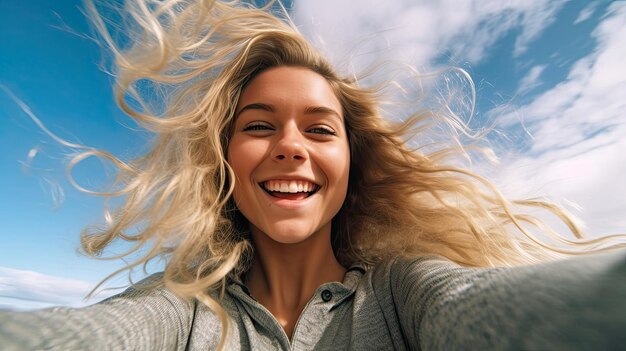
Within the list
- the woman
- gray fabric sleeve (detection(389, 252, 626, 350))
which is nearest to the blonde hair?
the woman

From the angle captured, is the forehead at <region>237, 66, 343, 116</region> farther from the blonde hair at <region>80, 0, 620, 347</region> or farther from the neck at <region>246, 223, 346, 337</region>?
the neck at <region>246, 223, 346, 337</region>

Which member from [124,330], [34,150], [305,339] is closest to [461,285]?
[305,339]

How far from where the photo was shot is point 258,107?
2.03 m

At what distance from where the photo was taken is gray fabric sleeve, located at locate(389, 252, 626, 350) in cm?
54

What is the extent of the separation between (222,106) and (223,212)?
2.16ft

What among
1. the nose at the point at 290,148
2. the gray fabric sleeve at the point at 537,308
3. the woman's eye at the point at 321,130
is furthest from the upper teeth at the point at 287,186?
the gray fabric sleeve at the point at 537,308

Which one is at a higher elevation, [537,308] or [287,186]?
[287,186]

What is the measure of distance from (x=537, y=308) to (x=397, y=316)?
1052mm

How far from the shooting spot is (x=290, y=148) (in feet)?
5.99

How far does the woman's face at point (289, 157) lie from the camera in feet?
6.02

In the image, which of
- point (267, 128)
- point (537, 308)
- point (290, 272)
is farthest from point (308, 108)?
point (537, 308)

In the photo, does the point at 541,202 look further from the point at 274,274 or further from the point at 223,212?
the point at 223,212

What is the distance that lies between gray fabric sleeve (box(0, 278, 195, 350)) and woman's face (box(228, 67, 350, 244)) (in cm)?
58

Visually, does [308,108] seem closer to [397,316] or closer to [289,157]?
[289,157]
